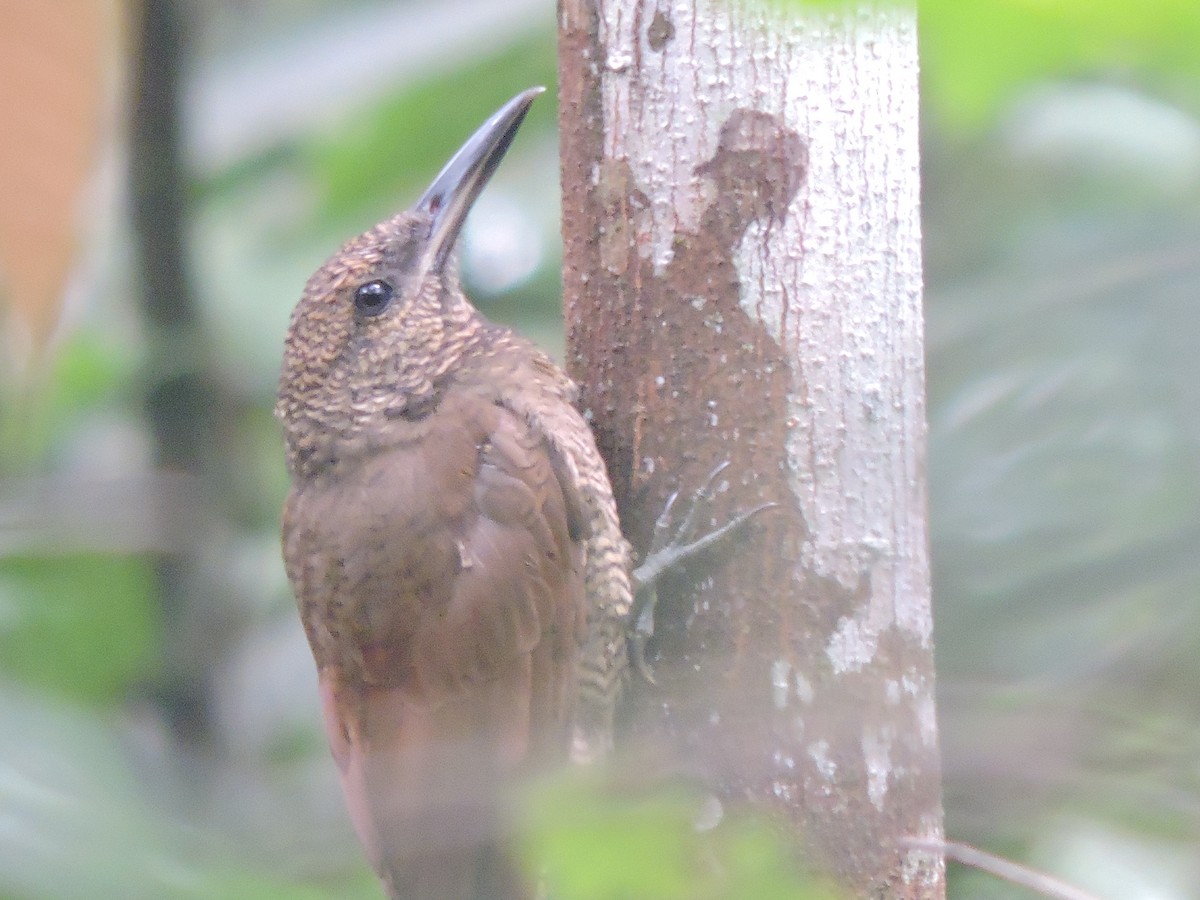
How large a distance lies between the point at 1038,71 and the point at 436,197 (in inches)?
62.0

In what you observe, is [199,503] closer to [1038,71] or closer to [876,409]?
[876,409]

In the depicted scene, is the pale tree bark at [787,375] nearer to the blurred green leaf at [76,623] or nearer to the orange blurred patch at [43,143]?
the blurred green leaf at [76,623]

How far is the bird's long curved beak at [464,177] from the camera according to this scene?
95.9 inches

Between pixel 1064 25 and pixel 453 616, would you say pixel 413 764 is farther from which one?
pixel 1064 25

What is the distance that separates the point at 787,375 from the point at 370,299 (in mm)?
919

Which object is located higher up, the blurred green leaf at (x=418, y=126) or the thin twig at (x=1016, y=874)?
the blurred green leaf at (x=418, y=126)

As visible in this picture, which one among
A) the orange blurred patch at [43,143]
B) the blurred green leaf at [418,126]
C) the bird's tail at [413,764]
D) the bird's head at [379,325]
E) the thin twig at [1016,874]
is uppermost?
the blurred green leaf at [418,126]

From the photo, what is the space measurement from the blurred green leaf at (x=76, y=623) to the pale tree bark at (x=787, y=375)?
1023 millimetres

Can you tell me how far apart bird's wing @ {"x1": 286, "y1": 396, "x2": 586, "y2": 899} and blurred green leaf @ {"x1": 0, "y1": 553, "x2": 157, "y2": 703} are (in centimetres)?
43

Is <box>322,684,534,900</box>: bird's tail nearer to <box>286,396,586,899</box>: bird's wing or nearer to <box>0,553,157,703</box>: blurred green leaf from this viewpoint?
<box>286,396,586,899</box>: bird's wing

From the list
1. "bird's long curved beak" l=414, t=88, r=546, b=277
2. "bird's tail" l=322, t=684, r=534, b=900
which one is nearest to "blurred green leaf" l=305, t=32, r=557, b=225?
"bird's long curved beak" l=414, t=88, r=546, b=277

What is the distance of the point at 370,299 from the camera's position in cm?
251

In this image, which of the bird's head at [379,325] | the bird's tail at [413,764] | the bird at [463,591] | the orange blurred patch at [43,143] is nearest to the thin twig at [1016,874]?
the bird's tail at [413,764]

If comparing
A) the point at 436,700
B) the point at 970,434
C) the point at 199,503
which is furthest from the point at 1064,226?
the point at 199,503
